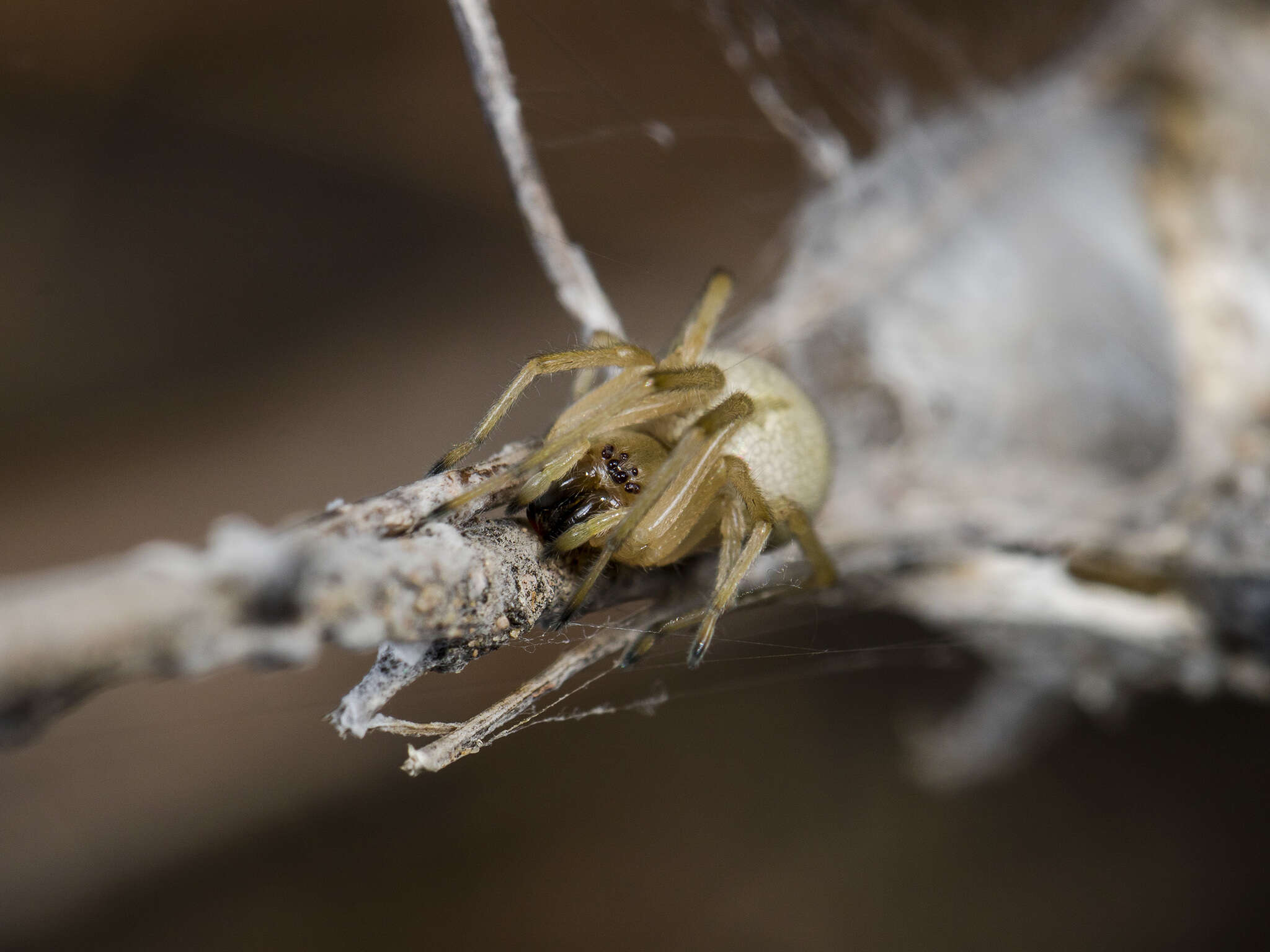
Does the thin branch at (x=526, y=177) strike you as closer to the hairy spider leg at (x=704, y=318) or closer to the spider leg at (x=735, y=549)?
the hairy spider leg at (x=704, y=318)

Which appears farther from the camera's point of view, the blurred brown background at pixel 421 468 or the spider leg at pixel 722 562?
the blurred brown background at pixel 421 468

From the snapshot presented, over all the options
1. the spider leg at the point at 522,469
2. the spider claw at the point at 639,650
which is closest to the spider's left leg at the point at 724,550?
the spider claw at the point at 639,650

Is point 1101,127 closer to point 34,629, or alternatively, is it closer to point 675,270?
point 675,270

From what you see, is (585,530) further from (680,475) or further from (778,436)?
(778,436)

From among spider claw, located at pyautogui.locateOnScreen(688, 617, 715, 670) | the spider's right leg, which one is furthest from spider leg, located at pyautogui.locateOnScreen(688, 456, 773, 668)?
the spider's right leg

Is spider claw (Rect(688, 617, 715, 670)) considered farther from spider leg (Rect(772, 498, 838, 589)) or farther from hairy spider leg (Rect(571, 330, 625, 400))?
hairy spider leg (Rect(571, 330, 625, 400))
